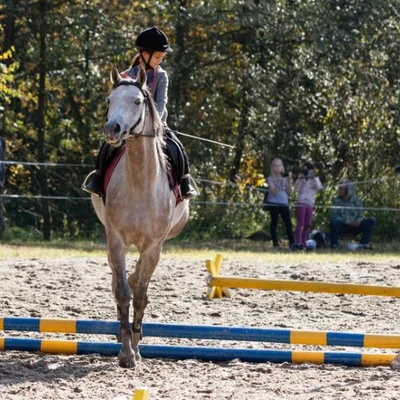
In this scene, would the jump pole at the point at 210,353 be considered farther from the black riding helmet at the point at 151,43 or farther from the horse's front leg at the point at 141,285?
the black riding helmet at the point at 151,43

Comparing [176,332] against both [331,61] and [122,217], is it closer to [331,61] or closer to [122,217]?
[122,217]

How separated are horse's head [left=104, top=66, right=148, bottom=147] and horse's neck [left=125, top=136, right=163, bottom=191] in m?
0.23

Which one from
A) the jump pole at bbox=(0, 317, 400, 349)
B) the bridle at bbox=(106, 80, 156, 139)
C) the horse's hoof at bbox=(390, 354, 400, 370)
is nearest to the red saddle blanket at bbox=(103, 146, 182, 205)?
the bridle at bbox=(106, 80, 156, 139)

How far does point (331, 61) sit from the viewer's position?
25516mm

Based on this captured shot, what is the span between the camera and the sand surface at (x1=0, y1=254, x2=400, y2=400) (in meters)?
7.13

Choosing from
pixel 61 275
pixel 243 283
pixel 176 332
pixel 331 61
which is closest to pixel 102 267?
pixel 61 275

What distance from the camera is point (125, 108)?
7.78m

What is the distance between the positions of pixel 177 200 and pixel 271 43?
57.0ft

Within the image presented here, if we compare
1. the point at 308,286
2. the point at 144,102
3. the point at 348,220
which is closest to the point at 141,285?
the point at 144,102

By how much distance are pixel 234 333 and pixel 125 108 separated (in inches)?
71.8

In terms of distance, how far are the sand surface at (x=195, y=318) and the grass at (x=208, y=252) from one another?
2.17 ft

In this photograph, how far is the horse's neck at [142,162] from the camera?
8.23 m

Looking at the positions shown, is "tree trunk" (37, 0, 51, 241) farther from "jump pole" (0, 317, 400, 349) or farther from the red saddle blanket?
"jump pole" (0, 317, 400, 349)

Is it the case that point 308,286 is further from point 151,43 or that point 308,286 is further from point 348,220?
point 348,220
